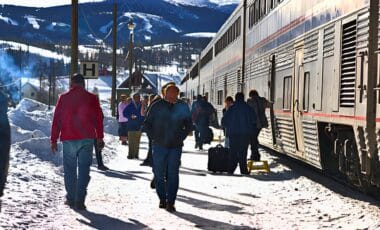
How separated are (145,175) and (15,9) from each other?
187 m

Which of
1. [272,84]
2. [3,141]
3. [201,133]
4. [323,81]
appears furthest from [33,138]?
[3,141]

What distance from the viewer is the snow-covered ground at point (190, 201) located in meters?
7.72

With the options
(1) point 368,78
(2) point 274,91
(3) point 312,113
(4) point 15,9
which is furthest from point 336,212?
(4) point 15,9

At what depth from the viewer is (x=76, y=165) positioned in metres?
8.80

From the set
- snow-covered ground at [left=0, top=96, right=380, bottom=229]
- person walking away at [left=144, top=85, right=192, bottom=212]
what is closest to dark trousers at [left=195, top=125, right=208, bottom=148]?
snow-covered ground at [left=0, top=96, right=380, bottom=229]

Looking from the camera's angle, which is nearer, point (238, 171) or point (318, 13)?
point (318, 13)

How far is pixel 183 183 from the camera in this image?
1152 cm

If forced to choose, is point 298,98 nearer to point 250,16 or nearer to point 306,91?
point 306,91

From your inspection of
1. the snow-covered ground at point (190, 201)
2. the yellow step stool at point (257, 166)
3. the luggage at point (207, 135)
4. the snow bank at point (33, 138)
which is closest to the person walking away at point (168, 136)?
the snow-covered ground at point (190, 201)

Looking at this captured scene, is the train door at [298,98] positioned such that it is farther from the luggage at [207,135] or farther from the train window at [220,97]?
the train window at [220,97]

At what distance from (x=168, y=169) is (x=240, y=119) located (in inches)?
166

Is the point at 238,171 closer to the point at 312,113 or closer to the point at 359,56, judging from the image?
the point at 312,113

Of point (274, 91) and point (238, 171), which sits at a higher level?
point (274, 91)

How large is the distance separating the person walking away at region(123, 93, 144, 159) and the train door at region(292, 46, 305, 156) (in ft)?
16.8
